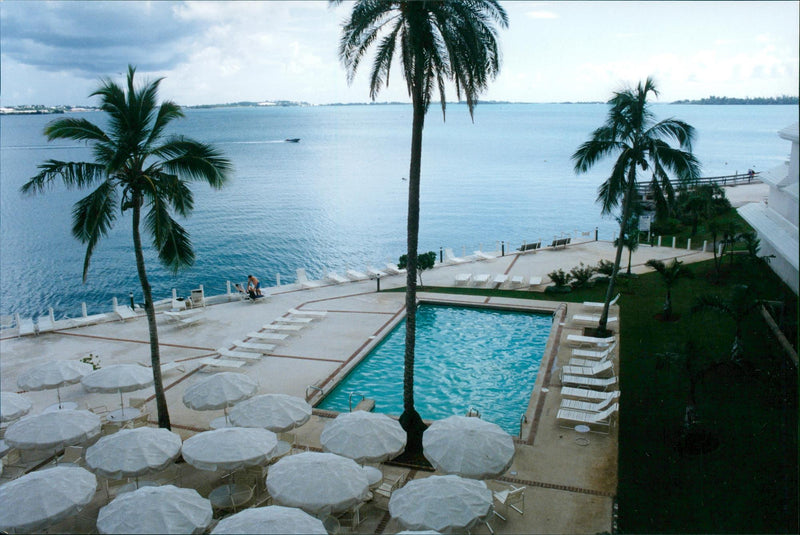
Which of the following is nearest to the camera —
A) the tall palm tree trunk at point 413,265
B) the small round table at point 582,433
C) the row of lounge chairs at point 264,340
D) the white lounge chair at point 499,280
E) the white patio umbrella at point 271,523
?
the white patio umbrella at point 271,523

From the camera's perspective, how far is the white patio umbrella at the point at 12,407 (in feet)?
46.2

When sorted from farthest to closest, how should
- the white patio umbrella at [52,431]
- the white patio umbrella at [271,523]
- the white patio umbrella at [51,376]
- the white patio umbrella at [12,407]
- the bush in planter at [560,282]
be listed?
the bush in planter at [560,282], the white patio umbrella at [51,376], the white patio umbrella at [12,407], the white patio umbrella at [52,431], the white patio umbrella at [271,523]

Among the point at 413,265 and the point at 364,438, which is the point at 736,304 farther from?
the point at 364,438

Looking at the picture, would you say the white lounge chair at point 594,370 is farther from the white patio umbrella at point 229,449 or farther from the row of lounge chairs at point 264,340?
the row of lounge chairs at point 264,340

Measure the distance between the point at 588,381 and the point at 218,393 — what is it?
396 inches

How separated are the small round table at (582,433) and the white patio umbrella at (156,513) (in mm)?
8692

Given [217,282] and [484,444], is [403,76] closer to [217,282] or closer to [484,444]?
[484,444]

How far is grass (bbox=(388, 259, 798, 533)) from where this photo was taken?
10.9 m

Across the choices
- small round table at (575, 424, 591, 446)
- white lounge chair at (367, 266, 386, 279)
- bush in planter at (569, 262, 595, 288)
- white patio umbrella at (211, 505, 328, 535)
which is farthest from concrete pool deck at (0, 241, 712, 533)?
white patio umbrella at (211, 505, 328, 535)

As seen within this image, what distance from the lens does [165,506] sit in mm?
8930

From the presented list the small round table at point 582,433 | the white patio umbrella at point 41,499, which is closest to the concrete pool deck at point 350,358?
the small round table at point 582,433

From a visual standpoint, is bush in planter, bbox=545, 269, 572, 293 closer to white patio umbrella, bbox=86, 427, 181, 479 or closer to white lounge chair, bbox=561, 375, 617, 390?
white lounge chair, bbox=561, 375, 617, 390

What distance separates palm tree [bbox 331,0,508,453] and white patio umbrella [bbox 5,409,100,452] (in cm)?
736

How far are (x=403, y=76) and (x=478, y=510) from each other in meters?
9.13
